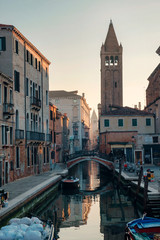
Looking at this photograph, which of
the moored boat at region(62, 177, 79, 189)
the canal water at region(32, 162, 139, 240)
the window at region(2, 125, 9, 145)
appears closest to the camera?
the canal water at region(32, 162, 139, 240)

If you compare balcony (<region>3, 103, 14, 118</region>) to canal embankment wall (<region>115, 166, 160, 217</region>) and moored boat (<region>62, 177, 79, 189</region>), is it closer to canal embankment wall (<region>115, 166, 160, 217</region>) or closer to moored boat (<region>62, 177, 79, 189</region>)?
moored boat (<region>62, 177, 79, 189</region>)

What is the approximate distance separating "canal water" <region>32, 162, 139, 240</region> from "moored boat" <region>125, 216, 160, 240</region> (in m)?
1.71

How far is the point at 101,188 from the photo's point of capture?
31.3 meters

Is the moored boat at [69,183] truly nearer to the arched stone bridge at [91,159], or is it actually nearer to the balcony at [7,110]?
the balcony at [7,110]

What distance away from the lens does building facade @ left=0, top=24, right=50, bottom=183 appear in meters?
27.5

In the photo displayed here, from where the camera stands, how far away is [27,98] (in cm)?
3177

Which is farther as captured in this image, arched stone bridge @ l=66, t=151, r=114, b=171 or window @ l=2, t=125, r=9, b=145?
arched stone bridge @ l=66, t=151, r=114, b=171

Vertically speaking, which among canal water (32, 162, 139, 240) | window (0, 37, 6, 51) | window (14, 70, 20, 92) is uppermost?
window (0, 37, 6, 51)

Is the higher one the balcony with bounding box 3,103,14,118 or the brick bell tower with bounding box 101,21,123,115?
the brick bell tower with bounding box 101,21,123,115

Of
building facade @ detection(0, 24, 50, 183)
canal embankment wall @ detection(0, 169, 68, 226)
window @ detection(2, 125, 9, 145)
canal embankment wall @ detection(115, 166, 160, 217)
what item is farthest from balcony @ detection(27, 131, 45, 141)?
canal embankment wall @ detection(115, 166, 160, 217)

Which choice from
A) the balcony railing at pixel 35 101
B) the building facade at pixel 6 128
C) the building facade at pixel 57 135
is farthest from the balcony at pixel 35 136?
the building facade at pixel 57 135

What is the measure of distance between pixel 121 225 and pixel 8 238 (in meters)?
7.95

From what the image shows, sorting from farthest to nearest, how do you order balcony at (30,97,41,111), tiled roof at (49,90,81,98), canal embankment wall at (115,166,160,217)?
tiled roof at (49,90,81,98)
balcony at (30,97,41,111)
canal embankment wall at (115,166,160,217)

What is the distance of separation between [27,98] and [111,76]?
38.7 m
